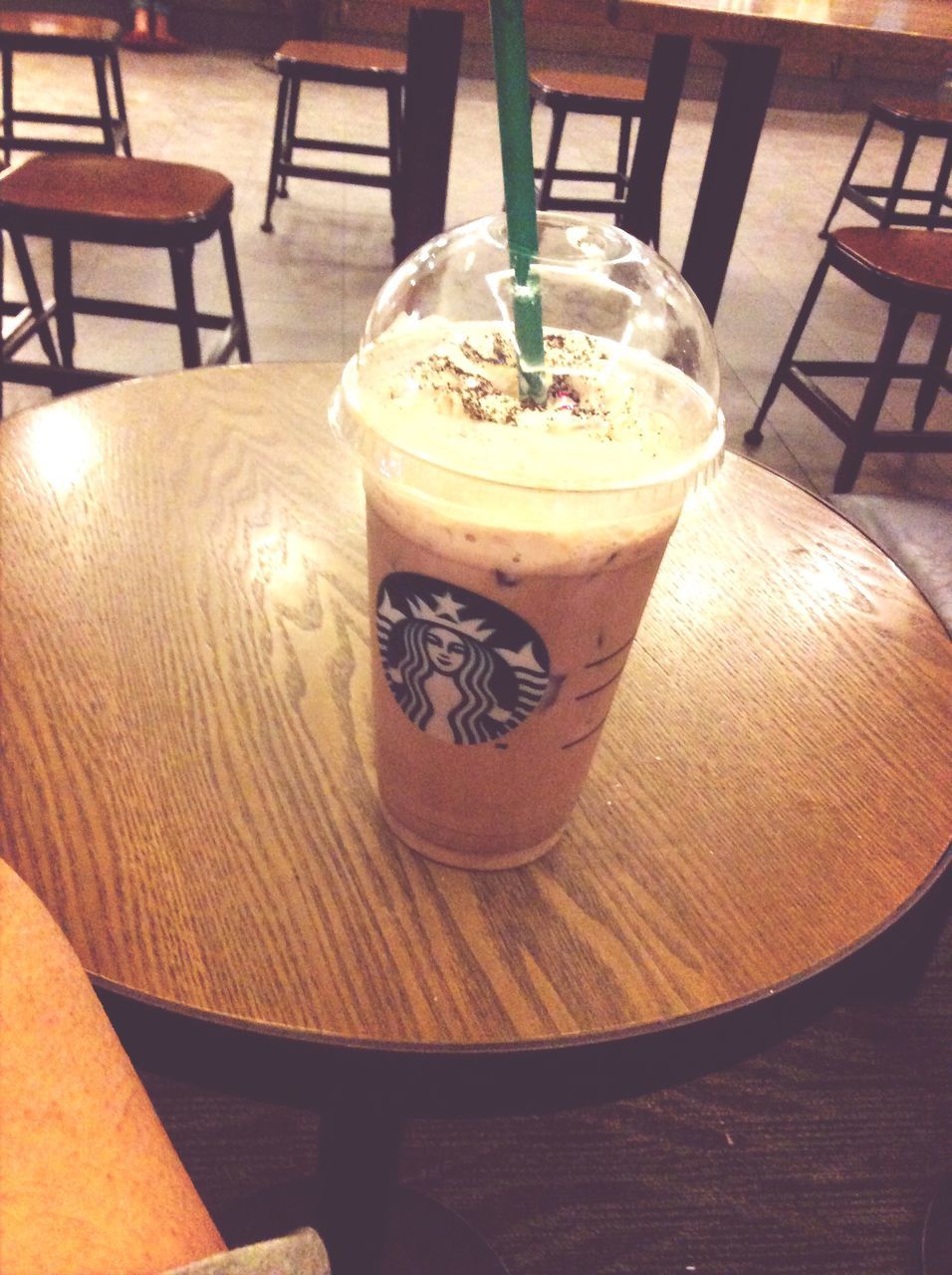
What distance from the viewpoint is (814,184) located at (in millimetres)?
7180

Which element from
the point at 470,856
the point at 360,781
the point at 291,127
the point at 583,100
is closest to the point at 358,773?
the point at 360,781

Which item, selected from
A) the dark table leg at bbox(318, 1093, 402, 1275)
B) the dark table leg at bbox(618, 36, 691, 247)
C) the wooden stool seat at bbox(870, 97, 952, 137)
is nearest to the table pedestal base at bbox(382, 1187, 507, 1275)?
the dark table leg at bbox(318, 1093, 402, 1275)

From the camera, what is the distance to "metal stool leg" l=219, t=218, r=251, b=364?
113 inches

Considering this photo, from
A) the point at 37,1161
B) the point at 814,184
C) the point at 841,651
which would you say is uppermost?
the point at 37,1161

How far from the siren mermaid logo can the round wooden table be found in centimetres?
14

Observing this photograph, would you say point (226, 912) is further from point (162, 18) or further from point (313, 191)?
point (162, 18)

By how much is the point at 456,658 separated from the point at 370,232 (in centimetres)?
507

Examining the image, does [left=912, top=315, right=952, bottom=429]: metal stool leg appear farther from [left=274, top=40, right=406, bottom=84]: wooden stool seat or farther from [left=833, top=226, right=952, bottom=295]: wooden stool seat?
[left=274, top=40, right=406, bottom=84]: wooden stool seat

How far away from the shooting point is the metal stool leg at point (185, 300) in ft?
8.57

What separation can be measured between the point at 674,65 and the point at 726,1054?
3.61 meters

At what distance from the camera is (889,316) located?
2762 millimetres

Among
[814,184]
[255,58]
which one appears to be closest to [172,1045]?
[814,184]

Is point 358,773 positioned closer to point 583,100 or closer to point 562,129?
point 583,100

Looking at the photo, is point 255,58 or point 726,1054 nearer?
point 726,1054
